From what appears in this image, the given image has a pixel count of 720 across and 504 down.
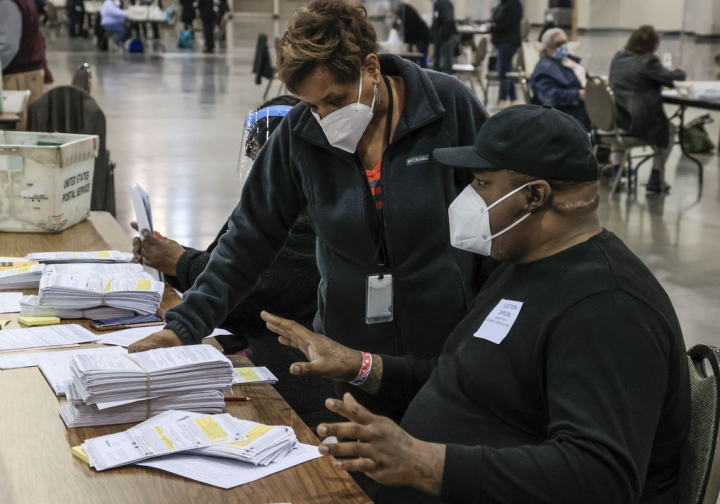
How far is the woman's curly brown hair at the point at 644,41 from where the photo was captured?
745cm

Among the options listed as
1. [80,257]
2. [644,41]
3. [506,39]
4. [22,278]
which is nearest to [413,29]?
[506,39]

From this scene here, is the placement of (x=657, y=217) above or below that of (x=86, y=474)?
below

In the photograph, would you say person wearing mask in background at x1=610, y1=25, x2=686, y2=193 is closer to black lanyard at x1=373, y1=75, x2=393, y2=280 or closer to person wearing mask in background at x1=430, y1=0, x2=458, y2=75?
person wearing mask in background at x1=430, y1=0, x2=458, y2=75

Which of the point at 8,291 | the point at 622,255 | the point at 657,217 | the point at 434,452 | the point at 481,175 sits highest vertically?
the point at 481,175

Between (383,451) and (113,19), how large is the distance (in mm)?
19765

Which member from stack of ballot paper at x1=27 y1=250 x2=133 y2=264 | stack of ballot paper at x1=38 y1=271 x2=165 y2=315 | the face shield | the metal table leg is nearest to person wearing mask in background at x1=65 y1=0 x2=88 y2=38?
the metal table leg

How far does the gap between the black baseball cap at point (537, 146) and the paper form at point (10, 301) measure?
1.48 meters

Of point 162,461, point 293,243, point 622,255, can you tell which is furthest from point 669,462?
point 293,243

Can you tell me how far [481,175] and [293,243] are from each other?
1.10 metres

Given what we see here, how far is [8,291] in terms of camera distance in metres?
2.47

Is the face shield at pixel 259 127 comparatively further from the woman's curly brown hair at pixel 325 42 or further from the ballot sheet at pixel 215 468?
the ballot sheet at pixel 215 468

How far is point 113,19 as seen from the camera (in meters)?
19.2

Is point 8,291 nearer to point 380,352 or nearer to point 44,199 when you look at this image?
point 44,199

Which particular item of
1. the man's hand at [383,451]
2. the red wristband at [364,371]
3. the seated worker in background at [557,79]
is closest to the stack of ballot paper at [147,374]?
the red wristband at [364,371]
